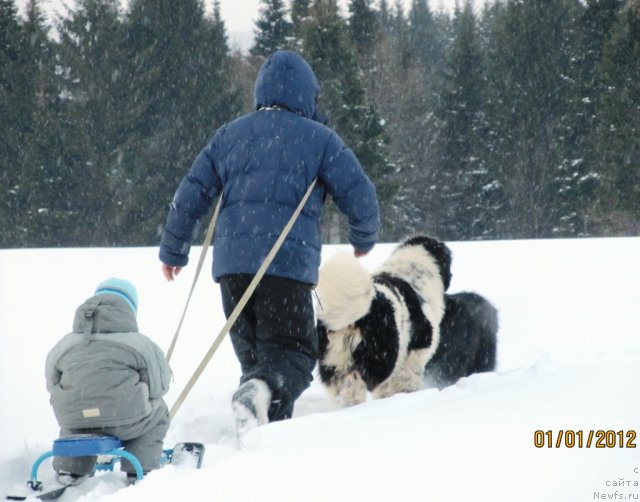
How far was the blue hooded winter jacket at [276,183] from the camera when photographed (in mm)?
2943

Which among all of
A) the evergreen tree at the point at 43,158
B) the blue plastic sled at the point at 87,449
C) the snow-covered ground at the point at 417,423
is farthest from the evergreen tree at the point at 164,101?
the blue plastic sled at the point at 87,449

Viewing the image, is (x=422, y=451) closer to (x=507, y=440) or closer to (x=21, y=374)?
(x=507, y=440)

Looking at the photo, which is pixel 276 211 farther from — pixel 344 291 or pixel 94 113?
pixel 94 113

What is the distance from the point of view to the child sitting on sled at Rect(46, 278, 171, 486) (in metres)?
2.53

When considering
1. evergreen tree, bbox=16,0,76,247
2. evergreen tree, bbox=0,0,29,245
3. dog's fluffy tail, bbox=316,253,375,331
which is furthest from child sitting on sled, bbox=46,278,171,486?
evergreen tree, bbox=0,0,29,245

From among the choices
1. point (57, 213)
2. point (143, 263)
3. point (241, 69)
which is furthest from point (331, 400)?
point (241, 69)

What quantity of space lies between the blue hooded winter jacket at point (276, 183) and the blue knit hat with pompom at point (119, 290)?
354mm

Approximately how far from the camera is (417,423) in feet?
7.29

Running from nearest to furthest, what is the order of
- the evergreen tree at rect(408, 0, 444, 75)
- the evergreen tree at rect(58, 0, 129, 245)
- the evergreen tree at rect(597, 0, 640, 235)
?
1. the evergreen tree at rect(597, 0, 640, 235)
2. the evergreen tree at rect(58, 0, 129, 245)
3. the evergreen tree at rect(408, 0, 444, 75)

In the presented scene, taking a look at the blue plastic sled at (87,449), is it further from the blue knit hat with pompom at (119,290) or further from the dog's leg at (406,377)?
the dog's leg at (406,377)

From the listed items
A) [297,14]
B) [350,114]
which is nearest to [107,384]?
[350,114]

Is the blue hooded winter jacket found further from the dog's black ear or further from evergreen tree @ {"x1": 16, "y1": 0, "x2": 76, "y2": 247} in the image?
evergreen tree @ {"x1": 16, "y1": 0, "x2": 76, "y2": 247}

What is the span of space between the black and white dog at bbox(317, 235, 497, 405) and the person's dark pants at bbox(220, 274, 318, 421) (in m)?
0.24
